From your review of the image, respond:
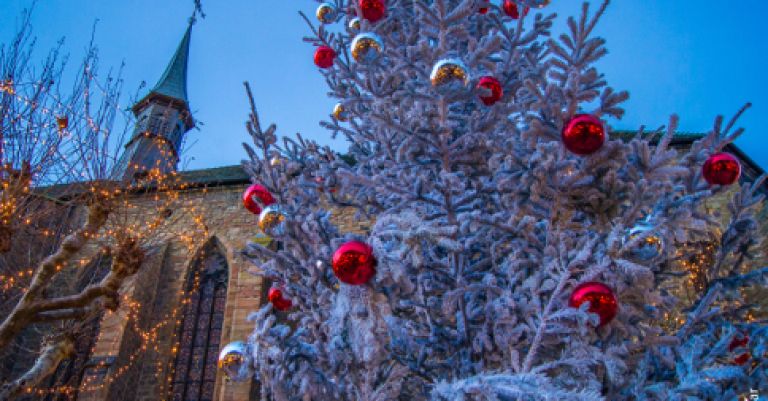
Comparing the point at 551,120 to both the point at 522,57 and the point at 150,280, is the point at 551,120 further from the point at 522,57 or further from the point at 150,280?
the point at 150,280

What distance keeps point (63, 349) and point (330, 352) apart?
15.8 ft

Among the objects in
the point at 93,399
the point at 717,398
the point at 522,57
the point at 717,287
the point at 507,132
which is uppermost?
the point at 522,57

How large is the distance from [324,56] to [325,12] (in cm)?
71

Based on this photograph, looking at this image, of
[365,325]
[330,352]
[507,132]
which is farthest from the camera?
[507,132]

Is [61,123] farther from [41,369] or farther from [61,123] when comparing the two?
[41,369]

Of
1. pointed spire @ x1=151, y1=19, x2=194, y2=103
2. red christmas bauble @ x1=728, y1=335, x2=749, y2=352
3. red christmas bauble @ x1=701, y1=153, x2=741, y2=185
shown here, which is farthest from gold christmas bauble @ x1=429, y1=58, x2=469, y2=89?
pointed spire @ x1=151, y1=19, x2=194, y2=103

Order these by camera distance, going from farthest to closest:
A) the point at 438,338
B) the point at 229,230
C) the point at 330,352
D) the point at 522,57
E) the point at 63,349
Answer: the point at 229,230, the point at 63,349, the point at 522,57, the point at 438,338, the point at 330,352

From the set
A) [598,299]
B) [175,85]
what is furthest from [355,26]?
[175,85]

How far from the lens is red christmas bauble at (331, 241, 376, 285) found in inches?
88.1

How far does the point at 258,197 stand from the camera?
3.47 meters

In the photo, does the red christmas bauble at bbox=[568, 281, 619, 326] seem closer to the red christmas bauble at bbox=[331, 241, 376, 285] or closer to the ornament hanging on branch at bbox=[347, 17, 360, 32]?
the red christmas bauble at bbox=[331, 241, 376, 285]

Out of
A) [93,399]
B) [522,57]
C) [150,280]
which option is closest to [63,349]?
[93,399]

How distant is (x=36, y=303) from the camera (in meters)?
5.07

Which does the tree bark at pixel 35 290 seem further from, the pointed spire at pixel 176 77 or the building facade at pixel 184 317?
the pointed spire at pixel 176 77
